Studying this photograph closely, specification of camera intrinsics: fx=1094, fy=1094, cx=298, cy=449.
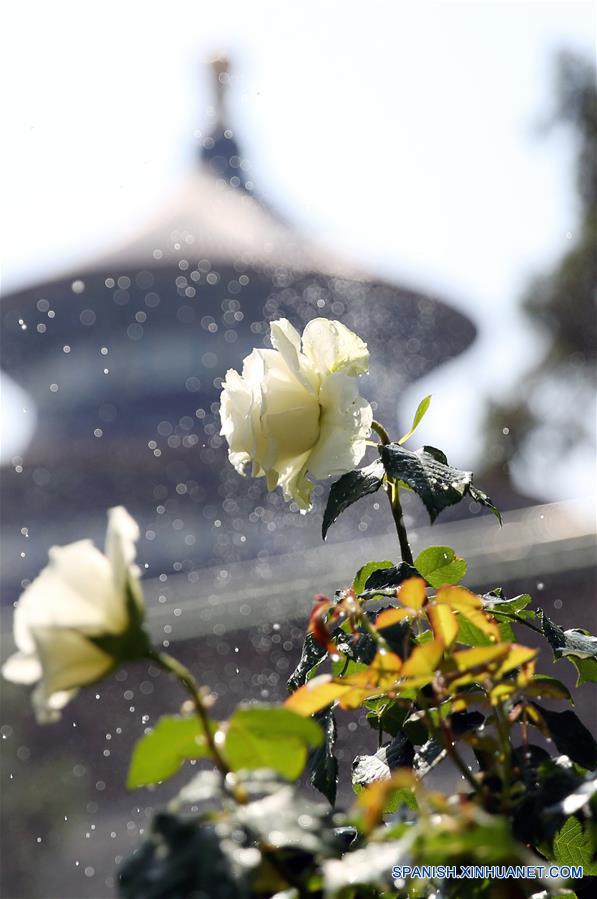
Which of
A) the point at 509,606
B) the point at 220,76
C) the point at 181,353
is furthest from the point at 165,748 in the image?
the point at 181,353

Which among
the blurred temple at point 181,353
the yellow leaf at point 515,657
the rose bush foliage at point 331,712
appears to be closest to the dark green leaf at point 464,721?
the rose bush foliage at point 331,712

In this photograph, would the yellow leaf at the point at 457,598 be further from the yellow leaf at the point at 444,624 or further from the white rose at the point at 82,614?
the white rose at the point at 82,614

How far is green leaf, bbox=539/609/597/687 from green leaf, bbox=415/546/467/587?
6 cm

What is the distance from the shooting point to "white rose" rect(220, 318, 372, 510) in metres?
0.60

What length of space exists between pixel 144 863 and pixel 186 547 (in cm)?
221

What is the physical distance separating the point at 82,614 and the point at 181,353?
2.76 metres

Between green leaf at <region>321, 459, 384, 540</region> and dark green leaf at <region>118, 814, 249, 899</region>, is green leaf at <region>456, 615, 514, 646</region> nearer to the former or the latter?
green leaf at <region>321, 459, 384, 540</region>

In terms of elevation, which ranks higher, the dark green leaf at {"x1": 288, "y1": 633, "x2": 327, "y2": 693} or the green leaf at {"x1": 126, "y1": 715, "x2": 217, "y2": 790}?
the green leaf at {"x1": 126, "y1": 715, "x2": 217, "y2": 790}

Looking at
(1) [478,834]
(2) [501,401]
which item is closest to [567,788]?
(1) [478,834]

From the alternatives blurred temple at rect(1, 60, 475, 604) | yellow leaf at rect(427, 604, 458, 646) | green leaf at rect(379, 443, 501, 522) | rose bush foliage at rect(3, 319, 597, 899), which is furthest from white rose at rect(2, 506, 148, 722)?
blurred temple at rect(1, 60, 475, 604)

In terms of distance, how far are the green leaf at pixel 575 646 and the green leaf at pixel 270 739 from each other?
0.18 meters

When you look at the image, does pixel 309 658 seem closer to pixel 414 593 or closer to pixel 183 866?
pixel 414 593

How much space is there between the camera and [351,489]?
600 mm

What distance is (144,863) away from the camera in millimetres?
324
